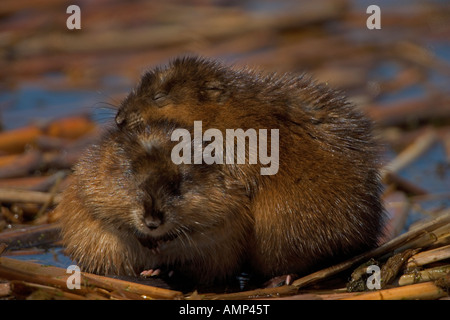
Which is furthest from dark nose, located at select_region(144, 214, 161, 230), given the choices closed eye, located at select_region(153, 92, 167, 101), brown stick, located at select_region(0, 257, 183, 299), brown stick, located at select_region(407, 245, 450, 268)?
brown stick, located at select_region(407, 245, 450, 268)

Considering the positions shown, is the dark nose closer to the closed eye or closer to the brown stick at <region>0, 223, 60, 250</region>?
the closed eye

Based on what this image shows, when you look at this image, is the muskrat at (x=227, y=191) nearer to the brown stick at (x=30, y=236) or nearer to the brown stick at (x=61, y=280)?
the brown stick at (x=61, y=280)

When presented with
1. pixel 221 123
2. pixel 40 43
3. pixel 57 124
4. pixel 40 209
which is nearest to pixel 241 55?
pixel 40 43

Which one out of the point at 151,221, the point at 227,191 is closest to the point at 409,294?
the point at 227,191

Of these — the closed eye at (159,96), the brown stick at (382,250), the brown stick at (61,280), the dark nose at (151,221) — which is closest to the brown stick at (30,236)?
the brown stick at (61,280)

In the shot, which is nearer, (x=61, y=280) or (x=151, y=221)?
(x=151, y=221)

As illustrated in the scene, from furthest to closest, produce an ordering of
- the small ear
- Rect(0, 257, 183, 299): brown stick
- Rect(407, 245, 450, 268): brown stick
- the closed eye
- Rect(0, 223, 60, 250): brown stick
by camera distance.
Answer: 1. Rect(0, 223, 60, 250): brown stick
2. the closed eye
3. the small ear
4. Rect(407, 245, 450, 268): brown stick
5. Rect(0, 257, 183, 299): brown stick

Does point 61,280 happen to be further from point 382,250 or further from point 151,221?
point 382,250
